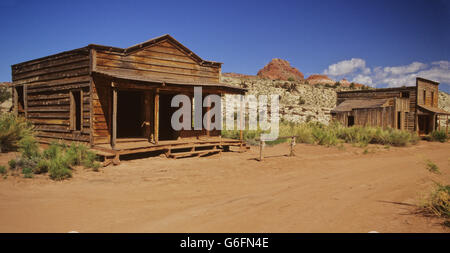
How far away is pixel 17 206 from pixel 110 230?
2124mm

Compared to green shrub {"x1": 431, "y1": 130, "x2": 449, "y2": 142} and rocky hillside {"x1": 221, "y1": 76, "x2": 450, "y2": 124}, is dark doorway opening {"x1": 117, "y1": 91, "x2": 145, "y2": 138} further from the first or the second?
green shrub {"x1": 431, "y1": 130, "x2": 449, "y2": 142}

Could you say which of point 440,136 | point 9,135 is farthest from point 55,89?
point 440,136

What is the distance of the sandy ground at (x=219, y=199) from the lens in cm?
417

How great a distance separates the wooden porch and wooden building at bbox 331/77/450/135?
13081 mm

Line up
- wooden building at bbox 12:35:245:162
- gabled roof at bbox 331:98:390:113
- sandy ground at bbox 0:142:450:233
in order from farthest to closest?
gabled roof at bbox 331:98:390:113 → wooden building at bbox 12:35:245:162 → sandy ground at bbox 0:142:450:233

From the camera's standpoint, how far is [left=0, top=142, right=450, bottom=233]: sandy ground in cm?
417

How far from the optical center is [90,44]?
9.98 meters

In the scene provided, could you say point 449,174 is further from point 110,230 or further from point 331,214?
point 110,230

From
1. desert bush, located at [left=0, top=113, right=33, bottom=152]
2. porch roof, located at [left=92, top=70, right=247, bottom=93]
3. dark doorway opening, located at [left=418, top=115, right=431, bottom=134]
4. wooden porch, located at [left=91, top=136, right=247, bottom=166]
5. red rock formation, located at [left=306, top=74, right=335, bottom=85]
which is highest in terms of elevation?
red rock formation, located at [left=306, top=74, right=335, bottom=85]

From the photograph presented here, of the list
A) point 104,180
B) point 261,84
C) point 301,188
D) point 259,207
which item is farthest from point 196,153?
point 261,84

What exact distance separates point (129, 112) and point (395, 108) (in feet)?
64.3

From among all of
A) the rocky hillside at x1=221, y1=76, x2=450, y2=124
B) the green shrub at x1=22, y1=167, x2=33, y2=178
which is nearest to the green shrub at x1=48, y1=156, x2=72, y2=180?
the green shrub at x1=22, y1=167, x2=33, y2=178

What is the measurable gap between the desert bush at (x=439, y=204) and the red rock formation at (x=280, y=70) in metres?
77.9

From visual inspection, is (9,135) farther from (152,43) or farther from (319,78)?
(319,78)
